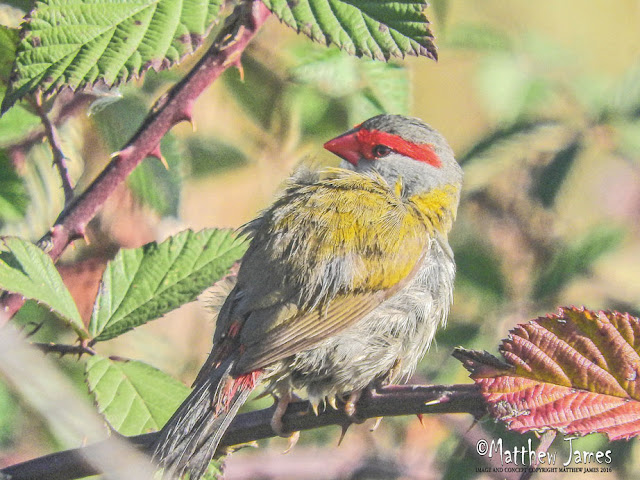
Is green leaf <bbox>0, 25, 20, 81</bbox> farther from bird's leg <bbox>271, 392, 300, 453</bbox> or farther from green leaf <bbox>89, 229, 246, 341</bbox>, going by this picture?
bird's leg <bbox>271, 392, 300, 453</bbox>

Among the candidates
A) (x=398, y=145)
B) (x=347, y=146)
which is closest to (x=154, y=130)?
A: (x=347, y=146)

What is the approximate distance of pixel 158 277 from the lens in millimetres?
2344

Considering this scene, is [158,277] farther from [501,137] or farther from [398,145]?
[501,137]

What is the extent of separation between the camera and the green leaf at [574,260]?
3605mm

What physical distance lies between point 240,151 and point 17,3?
1.40 metres

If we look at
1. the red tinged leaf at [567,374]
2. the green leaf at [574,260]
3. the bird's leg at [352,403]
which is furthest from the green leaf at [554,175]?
the red tinged leaf at [567,374]

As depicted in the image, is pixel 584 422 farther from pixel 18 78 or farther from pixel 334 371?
pixel 18 78

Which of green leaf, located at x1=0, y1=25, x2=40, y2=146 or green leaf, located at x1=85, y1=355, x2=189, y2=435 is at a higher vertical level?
green leaf, located at x1=0, y1=25, x2=40, y2=146

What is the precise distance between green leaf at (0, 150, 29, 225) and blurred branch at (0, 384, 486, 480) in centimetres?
86

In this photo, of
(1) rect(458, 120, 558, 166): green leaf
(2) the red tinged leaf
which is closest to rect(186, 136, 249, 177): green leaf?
(1) rect(458, 120, 558, 166): green leaf

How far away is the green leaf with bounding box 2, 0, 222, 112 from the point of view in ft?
6.66

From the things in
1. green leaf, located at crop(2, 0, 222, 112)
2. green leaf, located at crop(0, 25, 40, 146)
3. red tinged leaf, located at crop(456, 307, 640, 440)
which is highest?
green leaf, located at crop(2, 0, 222, 112)

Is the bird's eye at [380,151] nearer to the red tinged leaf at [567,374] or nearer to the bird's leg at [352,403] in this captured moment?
the bird's leg at [352,403]

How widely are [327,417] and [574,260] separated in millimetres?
1728
